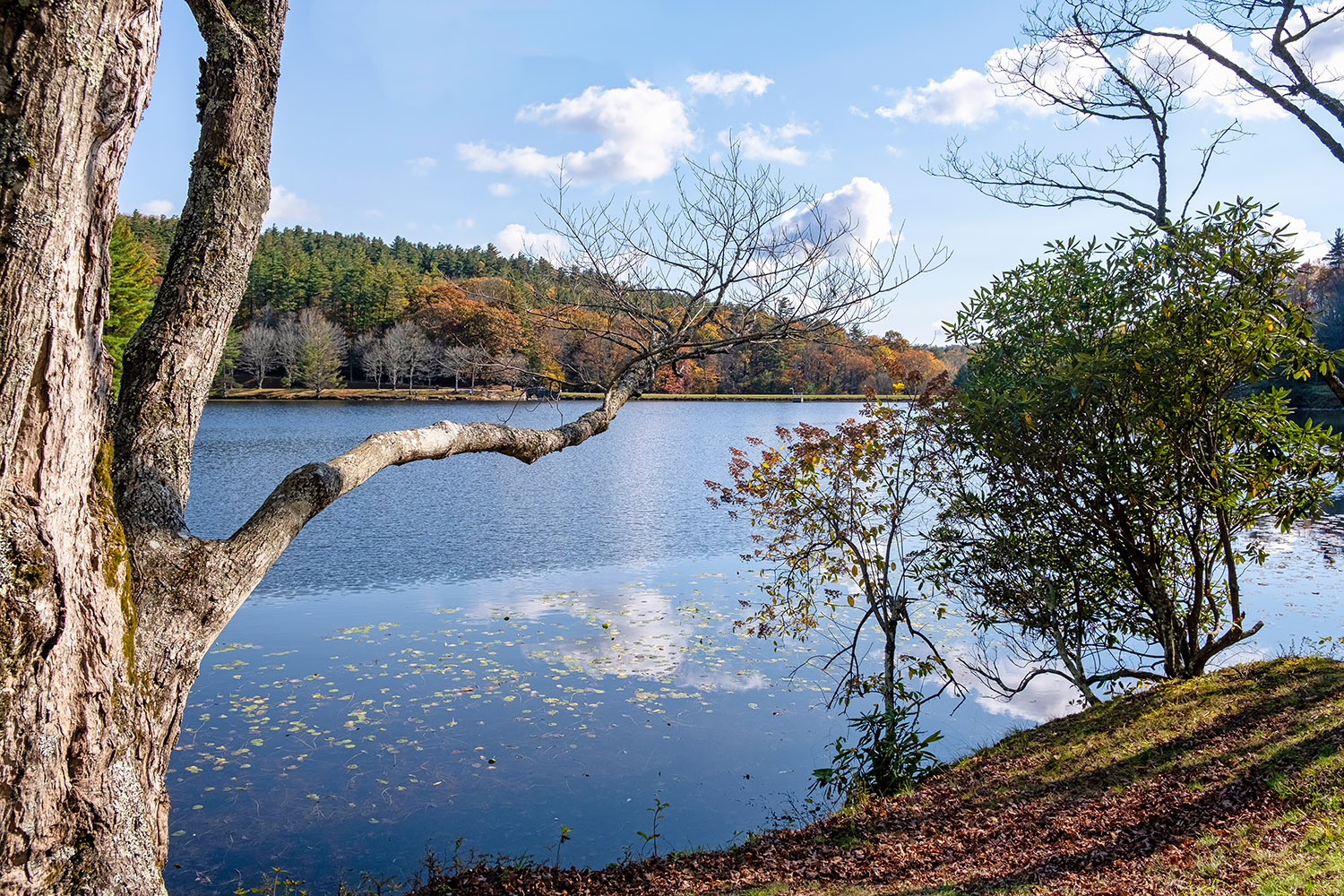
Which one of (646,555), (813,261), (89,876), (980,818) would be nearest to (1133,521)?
(980,818)

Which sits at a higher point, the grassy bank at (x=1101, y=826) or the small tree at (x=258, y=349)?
the small tree at (x=258, y=349)

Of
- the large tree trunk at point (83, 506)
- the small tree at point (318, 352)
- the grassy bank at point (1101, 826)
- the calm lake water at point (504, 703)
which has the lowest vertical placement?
the calm lake water at point (504, 703)

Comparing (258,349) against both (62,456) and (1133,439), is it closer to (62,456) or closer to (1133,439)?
(1133,439)

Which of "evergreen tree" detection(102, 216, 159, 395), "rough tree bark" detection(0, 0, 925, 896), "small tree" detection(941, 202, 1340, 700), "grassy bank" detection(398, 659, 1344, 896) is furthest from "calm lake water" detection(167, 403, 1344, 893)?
"evergreen tree" detection(102, 216, 159, 395)

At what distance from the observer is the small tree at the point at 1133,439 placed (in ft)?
20.4

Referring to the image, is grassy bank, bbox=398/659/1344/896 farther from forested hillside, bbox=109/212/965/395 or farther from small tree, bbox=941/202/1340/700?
forested hillside, bbox=109/212/965/395

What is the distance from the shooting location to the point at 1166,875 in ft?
12.7

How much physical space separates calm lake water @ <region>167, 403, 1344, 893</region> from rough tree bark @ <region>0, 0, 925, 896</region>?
10.8 ft

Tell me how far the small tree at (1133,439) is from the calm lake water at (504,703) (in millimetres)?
1482

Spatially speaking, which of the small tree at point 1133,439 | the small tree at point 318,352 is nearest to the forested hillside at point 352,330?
the small tree at point 318,352

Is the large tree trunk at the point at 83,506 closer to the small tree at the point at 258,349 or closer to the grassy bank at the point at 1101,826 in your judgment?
the grassy bank at the point at 1101,826

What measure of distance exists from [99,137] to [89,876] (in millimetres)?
1941

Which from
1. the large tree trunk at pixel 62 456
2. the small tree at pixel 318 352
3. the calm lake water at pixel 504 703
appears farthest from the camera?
the small tree at pixel 318 352

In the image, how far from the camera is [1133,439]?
673 centimetres
